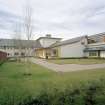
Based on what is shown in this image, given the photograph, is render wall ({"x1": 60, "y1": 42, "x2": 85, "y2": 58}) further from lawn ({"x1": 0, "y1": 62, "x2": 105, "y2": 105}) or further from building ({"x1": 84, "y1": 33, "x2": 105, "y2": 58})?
lawn ({"x1": 0, "y1": 62, "x2": 105, "y2": 105})

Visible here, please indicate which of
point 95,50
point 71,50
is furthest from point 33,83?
point 71,50

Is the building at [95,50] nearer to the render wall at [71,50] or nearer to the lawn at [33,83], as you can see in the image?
the render wall at [71,50]

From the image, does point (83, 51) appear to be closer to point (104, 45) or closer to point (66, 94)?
point (104, 45)

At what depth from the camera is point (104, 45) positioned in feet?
123

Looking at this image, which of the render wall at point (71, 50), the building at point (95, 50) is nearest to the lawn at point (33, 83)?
the building at point (95, 50)

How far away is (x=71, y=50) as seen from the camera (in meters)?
41.7

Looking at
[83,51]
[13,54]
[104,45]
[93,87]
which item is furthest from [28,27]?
[13,54]

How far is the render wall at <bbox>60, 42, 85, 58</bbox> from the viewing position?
135 feet

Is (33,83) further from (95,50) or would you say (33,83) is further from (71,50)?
(71,50)

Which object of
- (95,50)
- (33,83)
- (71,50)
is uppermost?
(71,50)

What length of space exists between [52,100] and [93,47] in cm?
3767

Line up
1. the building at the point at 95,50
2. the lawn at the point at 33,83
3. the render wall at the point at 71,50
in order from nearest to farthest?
the lawn at the point at 33,83
the building at the point at 95,50
the render wall at the point at 71,50

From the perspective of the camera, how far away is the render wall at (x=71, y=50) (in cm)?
4128

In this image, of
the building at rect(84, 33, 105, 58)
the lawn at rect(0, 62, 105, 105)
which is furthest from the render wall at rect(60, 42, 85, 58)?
the lawn at rect(0, 62, 105, 105)
